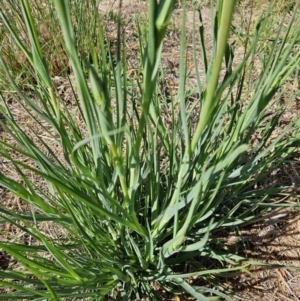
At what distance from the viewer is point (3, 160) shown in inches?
49.7

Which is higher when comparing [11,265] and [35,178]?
[35,178]

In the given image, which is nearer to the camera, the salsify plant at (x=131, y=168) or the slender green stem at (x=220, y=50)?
the slender green stem at (x=220, y=50)

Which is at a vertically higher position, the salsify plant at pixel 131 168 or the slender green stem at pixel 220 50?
the slender green stem at pixel 220 50

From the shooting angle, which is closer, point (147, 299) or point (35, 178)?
point (147, 299)

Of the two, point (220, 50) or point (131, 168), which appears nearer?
point (220, 50)

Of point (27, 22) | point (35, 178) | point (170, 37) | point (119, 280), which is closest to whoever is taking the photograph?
point (27, 22)

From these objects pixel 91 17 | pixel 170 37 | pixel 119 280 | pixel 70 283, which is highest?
pixel 91 17

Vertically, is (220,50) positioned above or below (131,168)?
above

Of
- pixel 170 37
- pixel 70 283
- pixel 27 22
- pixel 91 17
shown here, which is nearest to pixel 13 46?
pixel 91 17

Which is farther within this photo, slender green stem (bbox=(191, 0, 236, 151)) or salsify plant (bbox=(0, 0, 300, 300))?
salsify plant (bbox=(0, 0, 300, 300))

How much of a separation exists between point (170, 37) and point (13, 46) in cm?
→ 68

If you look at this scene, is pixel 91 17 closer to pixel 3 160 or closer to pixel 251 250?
pixel 3 160

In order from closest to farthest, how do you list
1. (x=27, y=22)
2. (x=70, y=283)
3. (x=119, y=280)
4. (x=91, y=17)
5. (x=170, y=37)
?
1. (x=27, y=22)
2. (x=70, y=283)
3. (x=119, y=280)
4. (x=91, y=17)
5. (x=170, y=37)

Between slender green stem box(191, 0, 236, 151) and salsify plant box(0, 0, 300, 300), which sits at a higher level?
slender green stem box(191, 0, 236, 151)
